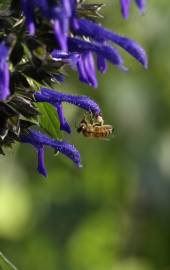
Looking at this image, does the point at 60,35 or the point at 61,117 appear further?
the point at 61,117

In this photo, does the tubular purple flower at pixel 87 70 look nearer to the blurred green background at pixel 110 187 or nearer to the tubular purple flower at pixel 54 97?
the tubular purple flower at pixel 54 97

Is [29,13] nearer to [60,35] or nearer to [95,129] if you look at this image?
[60,35]

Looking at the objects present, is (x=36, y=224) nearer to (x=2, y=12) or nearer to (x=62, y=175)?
(x=62, y=175)

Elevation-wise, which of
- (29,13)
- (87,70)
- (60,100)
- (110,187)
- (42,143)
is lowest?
(110,187)

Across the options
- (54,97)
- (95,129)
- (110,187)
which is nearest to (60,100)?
(54,97)

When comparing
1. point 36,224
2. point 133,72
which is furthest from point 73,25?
point 133,72

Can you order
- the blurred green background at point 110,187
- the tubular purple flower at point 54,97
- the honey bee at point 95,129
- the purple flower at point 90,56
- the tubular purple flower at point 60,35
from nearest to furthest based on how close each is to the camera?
the tubular purple flower at point 60,35, the purple flower at point 90,56, the tubular purple flower at point 54,97, the honey bee at point 95,129, the blurred green background at point 110,187

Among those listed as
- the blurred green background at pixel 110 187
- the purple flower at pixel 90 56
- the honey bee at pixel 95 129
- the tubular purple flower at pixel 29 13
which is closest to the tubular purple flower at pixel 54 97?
the purple flower at pixel 90 56
